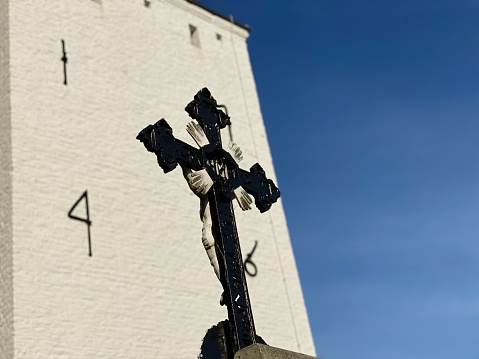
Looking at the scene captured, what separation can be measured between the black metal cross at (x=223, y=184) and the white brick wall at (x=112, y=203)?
20.0 feet

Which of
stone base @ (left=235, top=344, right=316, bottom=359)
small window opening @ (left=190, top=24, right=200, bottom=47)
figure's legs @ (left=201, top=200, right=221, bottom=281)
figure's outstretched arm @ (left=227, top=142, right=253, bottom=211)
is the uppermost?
small window opening @ (left=190, top=24, right=200, bottom=47)

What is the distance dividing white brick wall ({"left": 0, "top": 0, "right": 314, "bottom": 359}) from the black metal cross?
6.10 m

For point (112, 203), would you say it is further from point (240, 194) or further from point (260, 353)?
point (260, 353)

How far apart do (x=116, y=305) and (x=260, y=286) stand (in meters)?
3.41

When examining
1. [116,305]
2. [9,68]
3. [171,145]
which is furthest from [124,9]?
[171,145]

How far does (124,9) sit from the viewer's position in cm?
1592

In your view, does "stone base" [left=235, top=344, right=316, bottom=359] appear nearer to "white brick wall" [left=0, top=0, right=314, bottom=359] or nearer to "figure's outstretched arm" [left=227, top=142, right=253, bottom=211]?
"figure's outstretched arm" [left=227, top=142, right=253, bottom=211]

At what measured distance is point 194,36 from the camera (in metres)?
17.3

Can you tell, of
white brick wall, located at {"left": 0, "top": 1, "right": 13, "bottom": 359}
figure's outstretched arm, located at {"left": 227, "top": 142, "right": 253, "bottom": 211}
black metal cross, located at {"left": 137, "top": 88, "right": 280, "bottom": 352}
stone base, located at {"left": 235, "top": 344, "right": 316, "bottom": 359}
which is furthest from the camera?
white brick wall, located at {"left": 0, "top": 1, "right": 13, "bottom": 359}

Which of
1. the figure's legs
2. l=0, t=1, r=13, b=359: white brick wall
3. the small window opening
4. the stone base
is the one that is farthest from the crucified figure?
the small window opening

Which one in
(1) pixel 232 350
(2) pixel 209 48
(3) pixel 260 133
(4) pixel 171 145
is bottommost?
(1) pixel 232 350

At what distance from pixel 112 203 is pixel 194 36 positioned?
571 centimetres

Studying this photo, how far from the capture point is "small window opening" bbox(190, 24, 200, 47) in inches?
678

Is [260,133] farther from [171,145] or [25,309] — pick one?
[171,145]
